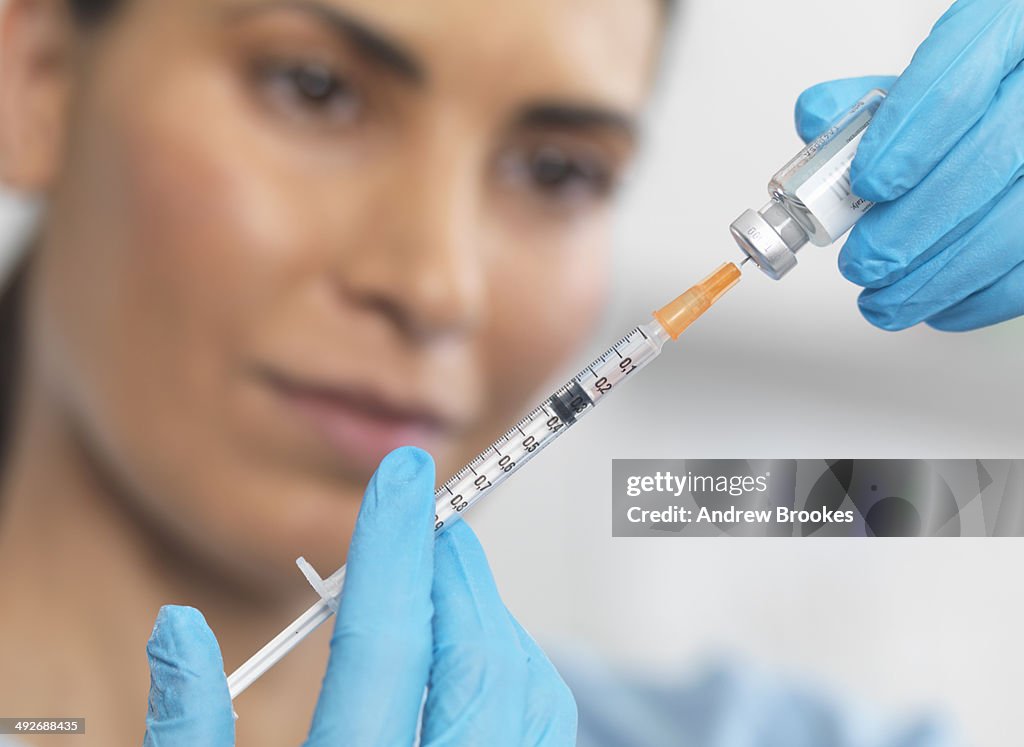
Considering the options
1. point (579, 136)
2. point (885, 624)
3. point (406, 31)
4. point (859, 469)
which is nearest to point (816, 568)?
point (885, 624)

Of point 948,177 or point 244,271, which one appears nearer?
point 948,177

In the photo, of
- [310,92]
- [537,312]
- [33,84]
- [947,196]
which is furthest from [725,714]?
[33,84]

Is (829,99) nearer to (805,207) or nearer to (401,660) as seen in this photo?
(805,207)

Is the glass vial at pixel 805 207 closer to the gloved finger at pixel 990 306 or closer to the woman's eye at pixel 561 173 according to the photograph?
the gloved finger at pixel 990 306

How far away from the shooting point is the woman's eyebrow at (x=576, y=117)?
1.27 metres

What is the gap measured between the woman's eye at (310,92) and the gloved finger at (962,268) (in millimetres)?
700

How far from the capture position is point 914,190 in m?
0.95

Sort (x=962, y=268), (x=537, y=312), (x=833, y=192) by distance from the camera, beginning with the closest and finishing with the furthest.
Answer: (x=833, y=192) → (x=962, y=268) → (x=537, y=312)

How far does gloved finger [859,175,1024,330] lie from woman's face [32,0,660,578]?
533mm

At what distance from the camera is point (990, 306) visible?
1.07 m

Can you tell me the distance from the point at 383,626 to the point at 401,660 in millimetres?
34

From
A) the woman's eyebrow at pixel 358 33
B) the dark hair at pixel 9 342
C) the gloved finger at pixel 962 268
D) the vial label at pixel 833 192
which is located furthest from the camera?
the dark hair at pixel 9 342

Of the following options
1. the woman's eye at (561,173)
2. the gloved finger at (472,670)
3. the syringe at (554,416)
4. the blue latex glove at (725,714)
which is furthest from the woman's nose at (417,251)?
the blue latex glove at (725,714)

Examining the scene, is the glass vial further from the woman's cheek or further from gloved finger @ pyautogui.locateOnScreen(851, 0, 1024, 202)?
the woman's cheek
